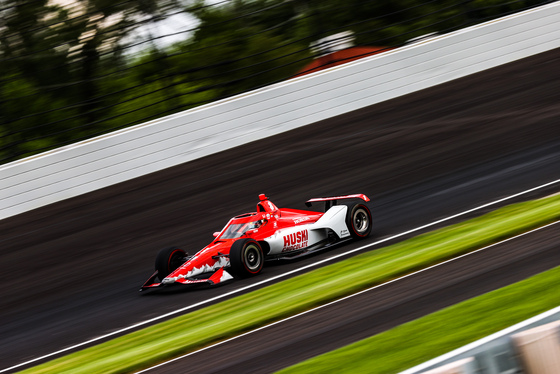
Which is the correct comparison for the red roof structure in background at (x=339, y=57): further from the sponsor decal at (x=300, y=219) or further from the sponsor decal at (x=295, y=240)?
the sponsor decal at (x=295, y=240)

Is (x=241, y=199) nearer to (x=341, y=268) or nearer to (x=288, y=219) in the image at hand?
(x=288, y=219)

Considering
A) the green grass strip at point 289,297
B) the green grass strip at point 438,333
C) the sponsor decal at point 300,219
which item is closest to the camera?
the green grass strip at point 438,333

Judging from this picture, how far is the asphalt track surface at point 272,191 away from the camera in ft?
28.9

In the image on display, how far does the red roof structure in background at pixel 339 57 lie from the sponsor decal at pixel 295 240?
7.40 m

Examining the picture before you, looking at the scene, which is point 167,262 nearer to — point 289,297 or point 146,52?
point 289,297

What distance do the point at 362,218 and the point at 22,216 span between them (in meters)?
6.51

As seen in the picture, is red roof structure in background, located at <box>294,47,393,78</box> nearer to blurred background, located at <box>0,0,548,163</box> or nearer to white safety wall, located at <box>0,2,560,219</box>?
blurred background, located at <box>0,0,548,163</box>

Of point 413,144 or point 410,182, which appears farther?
point 413,144

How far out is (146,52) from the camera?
48.3 feet

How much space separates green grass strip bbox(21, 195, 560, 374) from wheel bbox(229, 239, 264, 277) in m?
0.67

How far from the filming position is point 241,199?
1233 cm

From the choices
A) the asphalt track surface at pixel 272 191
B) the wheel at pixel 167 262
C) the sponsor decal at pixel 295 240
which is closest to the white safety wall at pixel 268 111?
the asphalt track surface at pixel 272 191

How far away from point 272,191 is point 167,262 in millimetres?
3950

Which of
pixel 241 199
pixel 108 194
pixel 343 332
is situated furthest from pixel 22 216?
pixel 343 332
